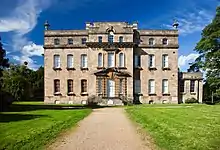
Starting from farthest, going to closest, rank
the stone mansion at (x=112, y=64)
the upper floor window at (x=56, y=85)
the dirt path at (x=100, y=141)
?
the upper floor window at (x=56, y=85), the stone mansion at (x=112, y=64), the dirt path at (x=100, y=141)

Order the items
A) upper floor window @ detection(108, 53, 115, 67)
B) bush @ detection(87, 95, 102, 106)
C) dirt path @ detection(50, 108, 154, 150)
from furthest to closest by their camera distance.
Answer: upper floor window @ detection(108, 53, 115, 67) < bush @ detection(87, 95, 102, 106) < dirt path @ detection(50, 108, 154, 150)

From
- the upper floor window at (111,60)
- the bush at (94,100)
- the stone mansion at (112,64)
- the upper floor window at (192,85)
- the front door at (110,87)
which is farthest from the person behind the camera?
the upper floor window at (192,85)

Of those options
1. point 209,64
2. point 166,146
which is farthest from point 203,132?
point 209,64

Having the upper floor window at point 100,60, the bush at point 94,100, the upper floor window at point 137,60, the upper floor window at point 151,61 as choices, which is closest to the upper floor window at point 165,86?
the upper floor window at point 151,61

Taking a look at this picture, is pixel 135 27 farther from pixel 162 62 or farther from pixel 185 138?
pixel 185 138

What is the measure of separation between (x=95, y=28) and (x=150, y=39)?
25.8 ft

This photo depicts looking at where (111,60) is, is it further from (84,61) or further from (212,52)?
(212,52)

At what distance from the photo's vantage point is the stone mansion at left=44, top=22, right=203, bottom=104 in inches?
1667

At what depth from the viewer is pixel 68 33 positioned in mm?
44656

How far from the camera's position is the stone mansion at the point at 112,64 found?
4234 cm

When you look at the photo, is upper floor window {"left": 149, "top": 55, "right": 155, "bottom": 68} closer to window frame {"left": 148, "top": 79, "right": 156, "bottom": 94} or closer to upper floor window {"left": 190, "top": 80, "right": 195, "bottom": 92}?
window frame {"left": 148, "top": 79, "right": 156, "bottom": 94}

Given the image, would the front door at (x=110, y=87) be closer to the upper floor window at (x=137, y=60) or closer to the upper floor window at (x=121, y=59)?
the upper floor window at (x=121, y=59)

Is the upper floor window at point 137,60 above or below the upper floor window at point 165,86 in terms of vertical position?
above

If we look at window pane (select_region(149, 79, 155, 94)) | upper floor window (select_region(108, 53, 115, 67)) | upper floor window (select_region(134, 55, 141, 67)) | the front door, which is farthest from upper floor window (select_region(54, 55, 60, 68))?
window pane (select_region(149, 79, 155, 94))
